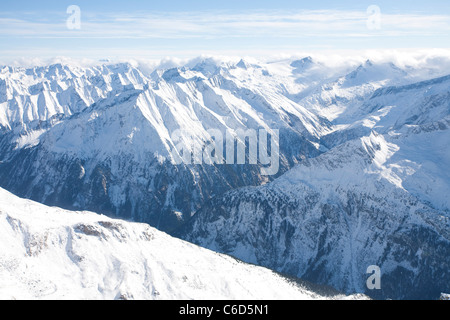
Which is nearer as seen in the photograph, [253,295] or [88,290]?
A: [88,290]

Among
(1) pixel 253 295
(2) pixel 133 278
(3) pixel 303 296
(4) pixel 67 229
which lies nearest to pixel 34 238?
(4) pixel 67 229
